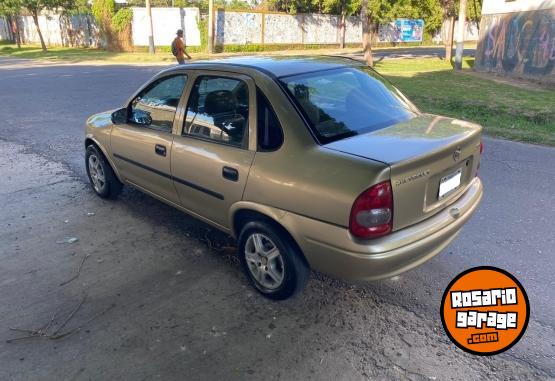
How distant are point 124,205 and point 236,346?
9.44ft

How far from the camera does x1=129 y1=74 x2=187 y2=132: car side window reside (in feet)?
12.9

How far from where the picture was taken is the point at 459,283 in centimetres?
297

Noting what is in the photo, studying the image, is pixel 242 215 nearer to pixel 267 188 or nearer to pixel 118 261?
pixel 267 188

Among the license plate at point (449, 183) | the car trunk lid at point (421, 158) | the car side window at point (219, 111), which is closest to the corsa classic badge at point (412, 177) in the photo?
the car trunk lid at point (421, 158)

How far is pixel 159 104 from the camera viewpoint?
13.7 ft

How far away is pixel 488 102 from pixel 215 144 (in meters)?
9.54

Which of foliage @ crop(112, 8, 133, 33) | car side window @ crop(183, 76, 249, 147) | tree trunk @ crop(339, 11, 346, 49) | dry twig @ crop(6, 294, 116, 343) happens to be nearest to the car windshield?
car side window @ crop(183, 76, 249, 147)

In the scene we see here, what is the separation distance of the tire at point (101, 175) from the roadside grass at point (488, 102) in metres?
6.28

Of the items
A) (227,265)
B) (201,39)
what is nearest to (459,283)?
(227,265)

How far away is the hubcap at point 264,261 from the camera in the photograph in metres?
3.18

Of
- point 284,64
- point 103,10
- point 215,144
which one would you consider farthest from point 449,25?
point 215,144

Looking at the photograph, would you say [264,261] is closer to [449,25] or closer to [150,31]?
[449,25]

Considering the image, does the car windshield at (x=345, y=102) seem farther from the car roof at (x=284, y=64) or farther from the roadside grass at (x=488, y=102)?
the roadside grass at (x=488, y=102)

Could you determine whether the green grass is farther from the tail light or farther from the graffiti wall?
the tail light
